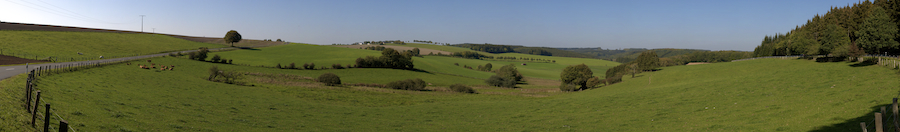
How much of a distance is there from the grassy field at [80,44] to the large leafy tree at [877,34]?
130932 mm

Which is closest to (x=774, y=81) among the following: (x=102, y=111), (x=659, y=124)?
(x=659, y=124)

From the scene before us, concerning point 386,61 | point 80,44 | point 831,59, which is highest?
point 80,44

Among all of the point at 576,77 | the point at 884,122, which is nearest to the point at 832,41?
the point at 576,77

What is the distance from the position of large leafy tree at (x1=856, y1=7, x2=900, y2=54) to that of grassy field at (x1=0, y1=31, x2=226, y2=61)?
13093 cm

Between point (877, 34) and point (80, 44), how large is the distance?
159 metres

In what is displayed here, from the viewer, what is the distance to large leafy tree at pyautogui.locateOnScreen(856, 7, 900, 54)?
46156 millimetres

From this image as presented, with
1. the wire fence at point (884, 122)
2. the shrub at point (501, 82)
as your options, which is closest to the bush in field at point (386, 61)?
the shrub at point (501, 82)

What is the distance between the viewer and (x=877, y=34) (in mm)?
46344

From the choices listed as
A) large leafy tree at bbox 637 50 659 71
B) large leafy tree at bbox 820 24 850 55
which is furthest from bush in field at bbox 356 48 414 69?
large leafy tree at bbox 820 24 850 55

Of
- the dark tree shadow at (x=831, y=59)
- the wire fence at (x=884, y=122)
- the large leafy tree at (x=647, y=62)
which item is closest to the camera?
the wire fence at (x=884, y=122)

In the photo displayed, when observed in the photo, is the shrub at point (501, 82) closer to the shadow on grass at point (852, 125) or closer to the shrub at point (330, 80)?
the shrub at point (330, 80)

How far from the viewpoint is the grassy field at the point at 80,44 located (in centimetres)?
7325

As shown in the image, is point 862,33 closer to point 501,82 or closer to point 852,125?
point 852,125

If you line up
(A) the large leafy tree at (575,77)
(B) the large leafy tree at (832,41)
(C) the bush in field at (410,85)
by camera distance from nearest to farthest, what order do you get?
(B) the large leafy tree at (832,41) < (C) the bush in field at (410,85) < (A) the large leafy tree at (575,77)
